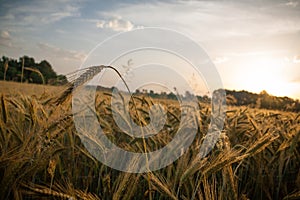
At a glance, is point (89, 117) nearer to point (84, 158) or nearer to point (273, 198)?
point (84, 158)

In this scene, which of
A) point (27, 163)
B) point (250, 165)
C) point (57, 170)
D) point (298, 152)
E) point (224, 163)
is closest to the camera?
point (224, 163)

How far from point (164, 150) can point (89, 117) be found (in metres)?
0.79

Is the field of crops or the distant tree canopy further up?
the distant tree canopy

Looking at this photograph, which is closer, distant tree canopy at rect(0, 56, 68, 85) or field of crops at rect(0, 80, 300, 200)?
field of crops at rect(0, 80, 300, 200)

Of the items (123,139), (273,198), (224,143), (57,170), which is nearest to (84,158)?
(57,170)

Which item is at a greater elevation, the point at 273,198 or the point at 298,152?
the point at 298,152

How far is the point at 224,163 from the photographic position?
1086 millimetres

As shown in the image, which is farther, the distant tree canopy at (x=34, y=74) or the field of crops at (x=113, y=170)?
the distant tree canopy at (x=34, y=74)

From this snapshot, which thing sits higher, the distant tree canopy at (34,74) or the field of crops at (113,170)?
the distant tree canopy at (34,74)

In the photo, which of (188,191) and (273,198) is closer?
(188,191)

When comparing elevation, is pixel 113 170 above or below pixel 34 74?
below

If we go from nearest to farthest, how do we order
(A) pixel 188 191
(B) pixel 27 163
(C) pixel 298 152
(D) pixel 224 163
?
(D) pixel 224 163 < (B) pixel 27 163 < (A) pixel 188 191 < (C) pixel 298 152

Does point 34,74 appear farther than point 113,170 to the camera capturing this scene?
Yes

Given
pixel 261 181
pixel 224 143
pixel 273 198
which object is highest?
pixel 224 143
